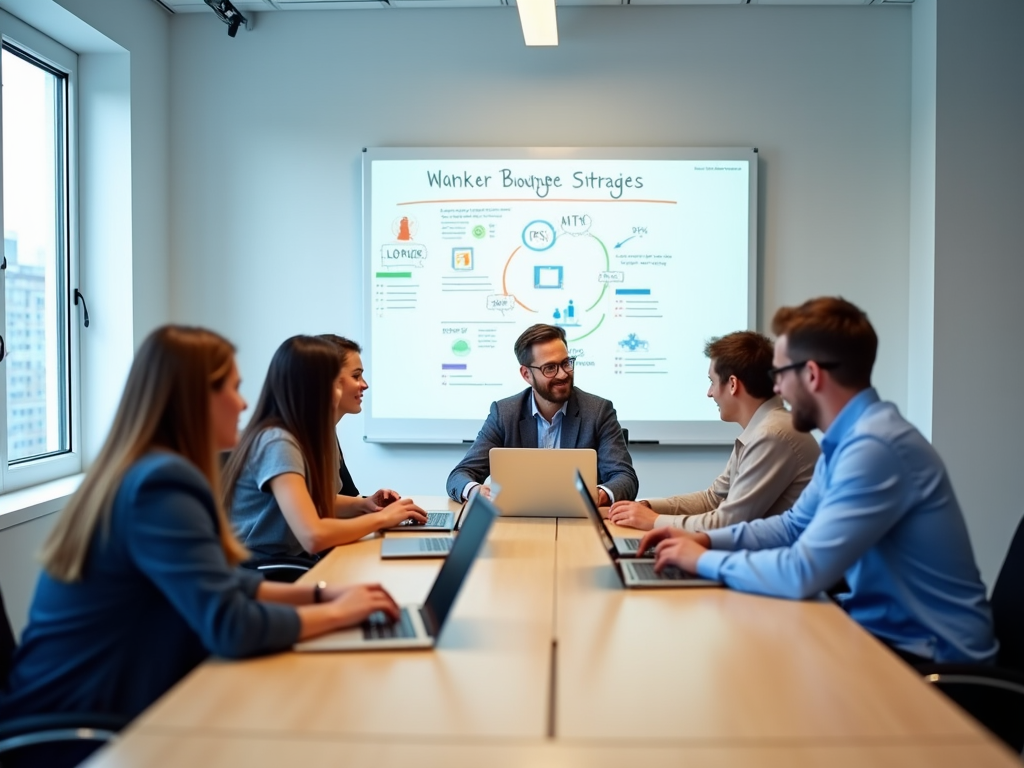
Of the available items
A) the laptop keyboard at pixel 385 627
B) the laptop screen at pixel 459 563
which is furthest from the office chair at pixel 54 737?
the laptop screen at pixel 459 563

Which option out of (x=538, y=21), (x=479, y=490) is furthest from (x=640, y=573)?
(x=538, y=21)

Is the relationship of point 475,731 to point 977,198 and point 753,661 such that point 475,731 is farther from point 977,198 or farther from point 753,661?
point 977,198

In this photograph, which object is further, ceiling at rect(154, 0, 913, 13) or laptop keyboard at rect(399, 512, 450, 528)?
ceiling at rect(154, 0, 913, 13)

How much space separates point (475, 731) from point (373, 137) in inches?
154

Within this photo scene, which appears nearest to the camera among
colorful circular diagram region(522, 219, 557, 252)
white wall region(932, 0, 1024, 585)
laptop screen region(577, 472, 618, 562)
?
laptop screen region(577, 472, 618, 562)

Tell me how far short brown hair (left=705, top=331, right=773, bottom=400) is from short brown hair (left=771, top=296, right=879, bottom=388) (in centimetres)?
66

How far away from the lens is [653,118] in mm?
4770

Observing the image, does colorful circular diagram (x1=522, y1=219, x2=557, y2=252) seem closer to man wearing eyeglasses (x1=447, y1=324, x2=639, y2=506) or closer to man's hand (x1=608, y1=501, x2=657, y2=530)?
man wearing eyeglasses (x1=447, y1=324, x2=639, y2=506)

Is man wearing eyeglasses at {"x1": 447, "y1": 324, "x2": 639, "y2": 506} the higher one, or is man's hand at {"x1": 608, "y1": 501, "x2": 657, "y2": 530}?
man wearing eyeglasses at {"x1": 447, "y1": 324, "x2": 639, "y2": 506}

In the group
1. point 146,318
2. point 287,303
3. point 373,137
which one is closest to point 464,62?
point 373,137

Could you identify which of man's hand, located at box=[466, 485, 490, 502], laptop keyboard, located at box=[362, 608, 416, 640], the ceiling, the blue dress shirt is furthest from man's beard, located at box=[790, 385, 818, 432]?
the ceiling

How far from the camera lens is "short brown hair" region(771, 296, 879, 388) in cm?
226

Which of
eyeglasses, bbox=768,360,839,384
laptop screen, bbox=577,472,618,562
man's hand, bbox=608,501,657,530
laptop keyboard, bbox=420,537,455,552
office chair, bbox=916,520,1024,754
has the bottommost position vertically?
office chair, bbox=916,520,1024,754

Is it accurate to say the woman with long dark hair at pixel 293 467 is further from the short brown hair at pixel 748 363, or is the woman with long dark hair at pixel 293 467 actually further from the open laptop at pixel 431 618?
the short brown hair at pixel 748 363
